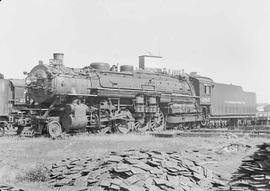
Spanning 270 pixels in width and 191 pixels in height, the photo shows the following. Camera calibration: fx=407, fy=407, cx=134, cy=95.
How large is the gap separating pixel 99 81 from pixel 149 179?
581 inches

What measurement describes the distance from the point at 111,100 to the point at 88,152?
31.3ft

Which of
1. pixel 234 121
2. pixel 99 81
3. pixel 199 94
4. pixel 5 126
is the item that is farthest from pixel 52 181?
pixel 234 121

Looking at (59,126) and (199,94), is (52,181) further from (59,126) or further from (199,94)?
(199,94)

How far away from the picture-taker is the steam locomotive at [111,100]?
68.8ft

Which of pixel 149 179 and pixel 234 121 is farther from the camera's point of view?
pixel 234 121

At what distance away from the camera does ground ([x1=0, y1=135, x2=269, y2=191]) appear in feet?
37.6

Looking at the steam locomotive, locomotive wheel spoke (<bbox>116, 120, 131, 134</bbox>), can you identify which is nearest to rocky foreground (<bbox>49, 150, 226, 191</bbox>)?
the steam locomotive

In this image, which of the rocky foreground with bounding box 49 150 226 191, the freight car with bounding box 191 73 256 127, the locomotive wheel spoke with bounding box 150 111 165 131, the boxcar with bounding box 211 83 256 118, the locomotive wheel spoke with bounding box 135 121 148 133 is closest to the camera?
the rocky foreground with bounding box 49 150 226 191

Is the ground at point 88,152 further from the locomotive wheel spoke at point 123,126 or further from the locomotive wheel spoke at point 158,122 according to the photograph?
the locomotive wheel spoke at point 158,122

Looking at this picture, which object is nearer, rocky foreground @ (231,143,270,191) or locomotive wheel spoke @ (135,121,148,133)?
rocky foreground @ (231,143,270,191)

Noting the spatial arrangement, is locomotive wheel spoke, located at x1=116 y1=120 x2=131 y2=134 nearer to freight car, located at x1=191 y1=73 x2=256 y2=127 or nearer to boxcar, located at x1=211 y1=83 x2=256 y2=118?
freight car, located at x1=191 y1=73 x2=256 y2=127

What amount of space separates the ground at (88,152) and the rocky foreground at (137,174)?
0.65m

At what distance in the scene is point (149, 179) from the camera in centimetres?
→ 895

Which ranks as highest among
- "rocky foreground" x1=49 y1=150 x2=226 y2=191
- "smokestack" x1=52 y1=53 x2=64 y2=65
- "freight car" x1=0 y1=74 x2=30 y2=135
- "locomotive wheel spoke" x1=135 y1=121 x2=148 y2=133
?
"smokestack" x1=52 y1=53 x2=64 y2=65
